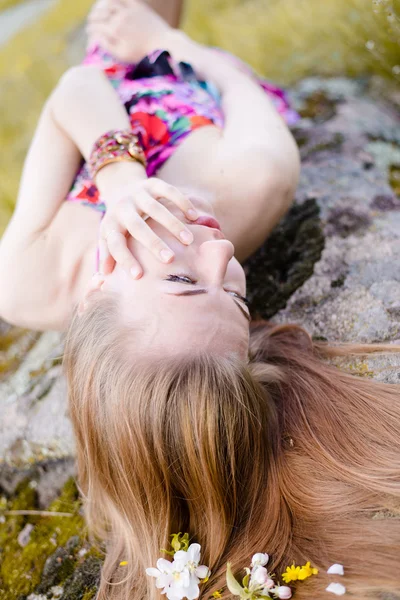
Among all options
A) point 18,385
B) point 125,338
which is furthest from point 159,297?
point 18,385

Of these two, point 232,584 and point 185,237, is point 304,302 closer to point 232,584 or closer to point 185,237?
point 185,237

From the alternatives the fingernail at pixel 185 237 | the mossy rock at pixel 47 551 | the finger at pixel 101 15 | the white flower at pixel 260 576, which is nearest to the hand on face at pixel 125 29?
the finger at pixel 101 15

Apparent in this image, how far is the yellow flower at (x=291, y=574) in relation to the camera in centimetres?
139

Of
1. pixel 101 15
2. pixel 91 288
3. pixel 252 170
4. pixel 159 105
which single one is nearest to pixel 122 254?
pixel 91 288

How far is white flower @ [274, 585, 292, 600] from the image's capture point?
1.37 meters

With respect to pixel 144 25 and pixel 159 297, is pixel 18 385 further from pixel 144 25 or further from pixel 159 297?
pixel 144 25

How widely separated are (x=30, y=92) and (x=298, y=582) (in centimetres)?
383

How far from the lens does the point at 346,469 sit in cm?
153

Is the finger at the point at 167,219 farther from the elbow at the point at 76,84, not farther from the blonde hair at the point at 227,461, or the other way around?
the elbow at the point at 76,84

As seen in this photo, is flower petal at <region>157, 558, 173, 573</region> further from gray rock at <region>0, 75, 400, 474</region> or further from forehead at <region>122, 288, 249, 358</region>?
gray rock at <region>0, 75, 400, 474</region>

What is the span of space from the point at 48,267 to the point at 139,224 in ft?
2.20

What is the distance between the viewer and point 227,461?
1.53m

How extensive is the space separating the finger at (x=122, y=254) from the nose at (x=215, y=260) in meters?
0.19

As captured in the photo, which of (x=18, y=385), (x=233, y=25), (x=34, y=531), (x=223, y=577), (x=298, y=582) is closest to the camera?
(x=298, y=582)
